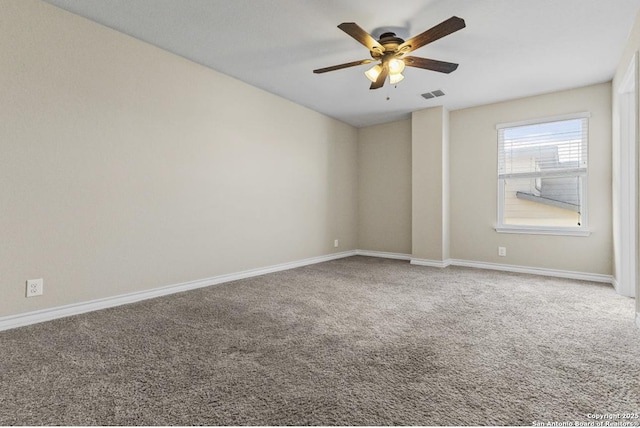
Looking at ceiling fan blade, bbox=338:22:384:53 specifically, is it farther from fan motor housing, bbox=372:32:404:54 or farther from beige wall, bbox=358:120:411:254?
beige wall, bbox=358:120:411:254

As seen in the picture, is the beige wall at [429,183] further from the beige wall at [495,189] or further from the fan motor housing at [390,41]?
the fan motor housing at [390,41]

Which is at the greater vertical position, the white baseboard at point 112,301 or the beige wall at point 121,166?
the beige wall at point 121,166

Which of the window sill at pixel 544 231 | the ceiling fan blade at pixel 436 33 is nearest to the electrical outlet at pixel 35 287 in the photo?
the ceiling fan blade at pixel 436 33

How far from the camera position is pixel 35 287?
7.80 ft

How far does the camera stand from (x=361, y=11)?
8.31 feet

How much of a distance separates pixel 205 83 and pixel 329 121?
7.91 feet

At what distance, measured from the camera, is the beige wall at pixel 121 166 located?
7.64ft

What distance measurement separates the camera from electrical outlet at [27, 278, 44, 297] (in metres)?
2.35

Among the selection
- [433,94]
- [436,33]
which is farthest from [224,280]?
[433,94]

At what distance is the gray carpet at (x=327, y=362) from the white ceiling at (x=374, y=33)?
2453 mm

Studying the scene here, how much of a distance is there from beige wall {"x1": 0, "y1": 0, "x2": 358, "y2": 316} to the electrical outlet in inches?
1.6

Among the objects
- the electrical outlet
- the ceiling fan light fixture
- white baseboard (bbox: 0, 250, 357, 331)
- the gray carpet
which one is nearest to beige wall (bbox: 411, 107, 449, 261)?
the gray carpet

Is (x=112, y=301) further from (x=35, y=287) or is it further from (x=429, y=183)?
(x=429, y=183)

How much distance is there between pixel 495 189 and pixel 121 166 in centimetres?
479
